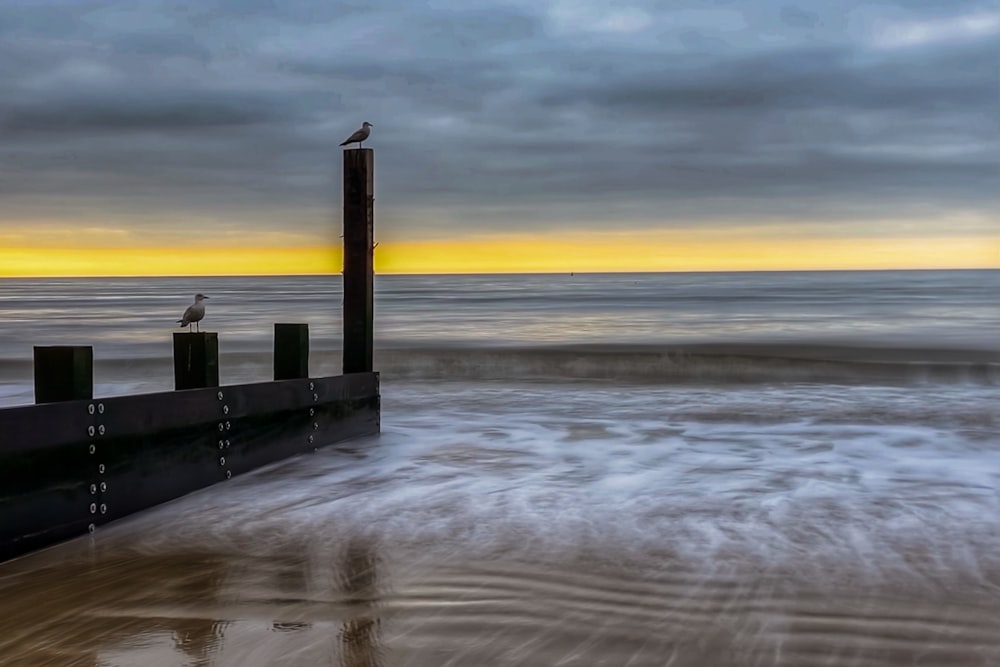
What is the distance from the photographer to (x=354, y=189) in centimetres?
773

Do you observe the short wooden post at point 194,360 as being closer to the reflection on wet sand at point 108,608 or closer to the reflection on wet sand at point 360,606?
the reflection on wet sand at point 108,608

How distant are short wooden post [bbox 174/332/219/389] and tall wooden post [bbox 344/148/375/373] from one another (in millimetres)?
2198

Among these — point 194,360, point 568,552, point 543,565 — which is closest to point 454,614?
point 543,565

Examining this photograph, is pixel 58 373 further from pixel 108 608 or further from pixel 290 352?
pixel 290 352

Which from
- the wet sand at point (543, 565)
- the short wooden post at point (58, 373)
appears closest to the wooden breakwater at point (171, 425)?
the short wooden post at point (58, 373)

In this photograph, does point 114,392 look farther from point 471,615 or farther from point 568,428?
point 471,615

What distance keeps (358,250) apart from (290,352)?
1306 millimetres

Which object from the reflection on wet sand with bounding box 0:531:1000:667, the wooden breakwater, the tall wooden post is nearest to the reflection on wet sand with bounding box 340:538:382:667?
the reflection on wet sand with bounding box 0:531:1000:667

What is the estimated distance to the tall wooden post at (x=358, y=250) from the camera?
7.73 m

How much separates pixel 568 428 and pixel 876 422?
3070 mm

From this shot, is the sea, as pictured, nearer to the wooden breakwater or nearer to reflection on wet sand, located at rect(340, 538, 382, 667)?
reflection on wet sand, located at rect(340, 538, 382, 667)

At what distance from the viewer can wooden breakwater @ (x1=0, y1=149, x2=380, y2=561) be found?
13.7 ft

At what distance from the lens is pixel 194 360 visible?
5.57 meters

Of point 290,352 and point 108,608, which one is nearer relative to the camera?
point 108,608
